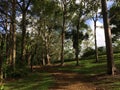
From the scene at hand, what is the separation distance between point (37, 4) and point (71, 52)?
39.1 metres

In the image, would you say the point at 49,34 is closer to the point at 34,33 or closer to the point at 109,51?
the point at 34,33

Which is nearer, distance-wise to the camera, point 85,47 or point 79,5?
point 79,5

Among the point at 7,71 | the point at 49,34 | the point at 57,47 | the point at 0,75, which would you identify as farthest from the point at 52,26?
the point at 0,75

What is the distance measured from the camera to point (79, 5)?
36.1 meters

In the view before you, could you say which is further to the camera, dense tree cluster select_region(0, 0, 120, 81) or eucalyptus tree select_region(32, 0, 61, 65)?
eucalyptus tree select_region(32, 0, 61, 65)

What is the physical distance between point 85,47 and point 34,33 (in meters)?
23.1

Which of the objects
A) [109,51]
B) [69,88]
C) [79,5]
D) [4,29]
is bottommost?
[69,88]

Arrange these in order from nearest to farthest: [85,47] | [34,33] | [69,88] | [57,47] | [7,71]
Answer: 1. [69,88]
2. [7,71]
3. [34,33]
4. [57,47]
5. [85,47]

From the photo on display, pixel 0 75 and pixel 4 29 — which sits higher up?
pixel 4 29

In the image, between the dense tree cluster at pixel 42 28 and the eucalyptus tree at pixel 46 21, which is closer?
the dense tree cluster at pixel 42 28

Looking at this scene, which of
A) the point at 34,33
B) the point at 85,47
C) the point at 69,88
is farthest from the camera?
the point at 85,47

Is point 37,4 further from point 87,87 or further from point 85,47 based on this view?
point 85,47

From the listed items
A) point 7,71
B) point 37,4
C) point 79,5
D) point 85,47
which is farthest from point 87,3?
point 85,47

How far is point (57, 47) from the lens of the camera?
6588 centimetres
